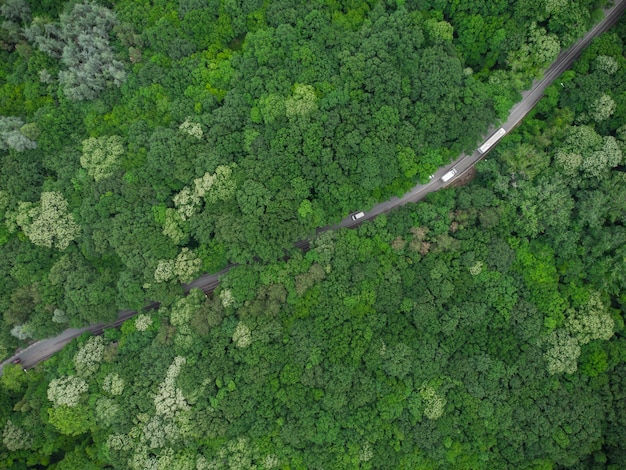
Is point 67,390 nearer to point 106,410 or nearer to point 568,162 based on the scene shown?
point 106,410

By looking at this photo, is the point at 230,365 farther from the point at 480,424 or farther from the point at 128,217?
the point at 480,424

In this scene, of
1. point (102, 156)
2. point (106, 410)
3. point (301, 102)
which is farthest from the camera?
point (102, 156)

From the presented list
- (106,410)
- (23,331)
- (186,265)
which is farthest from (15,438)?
(186,265)

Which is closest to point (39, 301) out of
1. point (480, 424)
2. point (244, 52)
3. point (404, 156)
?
point (244, 52)

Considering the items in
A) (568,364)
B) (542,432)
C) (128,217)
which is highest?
(128,217)

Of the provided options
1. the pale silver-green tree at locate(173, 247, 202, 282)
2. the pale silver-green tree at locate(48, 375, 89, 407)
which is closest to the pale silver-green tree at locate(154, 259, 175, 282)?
the pale silver-green tree at locate(173, 247, 202, 282)

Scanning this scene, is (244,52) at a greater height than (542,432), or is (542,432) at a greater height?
(244,52)
